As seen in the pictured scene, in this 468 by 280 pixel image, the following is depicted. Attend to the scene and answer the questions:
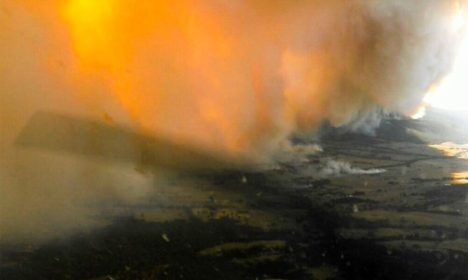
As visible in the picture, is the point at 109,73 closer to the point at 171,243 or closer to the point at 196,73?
the point at 196,73

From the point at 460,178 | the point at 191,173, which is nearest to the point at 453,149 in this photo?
the point at 460,178

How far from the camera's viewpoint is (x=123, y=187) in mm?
7258

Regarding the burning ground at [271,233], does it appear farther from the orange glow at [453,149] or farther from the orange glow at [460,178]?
the orange glow at [453,149]

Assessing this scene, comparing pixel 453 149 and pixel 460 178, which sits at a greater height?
pixel 453 149

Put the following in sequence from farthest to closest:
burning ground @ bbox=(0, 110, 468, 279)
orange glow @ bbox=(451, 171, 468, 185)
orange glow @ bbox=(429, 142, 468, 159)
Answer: orange glow @ bbox=(429, 142, 468, 159) → orange glow @ bbox=(451, 171, 468, 185) → burning ground @ bbox=(0, 110, 468, 279)

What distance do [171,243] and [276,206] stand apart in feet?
6.03

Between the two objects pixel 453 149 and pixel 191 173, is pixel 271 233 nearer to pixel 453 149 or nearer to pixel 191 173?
pixel 191 173

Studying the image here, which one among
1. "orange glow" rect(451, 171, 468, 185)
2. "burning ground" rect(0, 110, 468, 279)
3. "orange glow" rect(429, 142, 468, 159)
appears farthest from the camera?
"orange glow" rect(429, 142, 468, 159)

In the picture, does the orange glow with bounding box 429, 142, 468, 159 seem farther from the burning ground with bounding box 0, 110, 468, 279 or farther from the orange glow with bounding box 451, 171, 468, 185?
the burning ground with bounding box 0, 110, 468, 279

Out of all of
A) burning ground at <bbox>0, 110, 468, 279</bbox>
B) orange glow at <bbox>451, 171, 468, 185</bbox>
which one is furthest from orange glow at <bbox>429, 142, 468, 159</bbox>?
burning ground at <bbox>0, 110, 468, 279</bbox>

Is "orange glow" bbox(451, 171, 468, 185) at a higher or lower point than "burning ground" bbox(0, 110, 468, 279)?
higher

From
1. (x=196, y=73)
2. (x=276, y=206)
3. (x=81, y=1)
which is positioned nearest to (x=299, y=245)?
(x=276, y=206)

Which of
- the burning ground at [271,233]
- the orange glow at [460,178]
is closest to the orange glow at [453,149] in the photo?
the orange glow at [460,178]

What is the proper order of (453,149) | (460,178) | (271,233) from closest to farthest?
(271,233) → (460,178) → (453,149)
